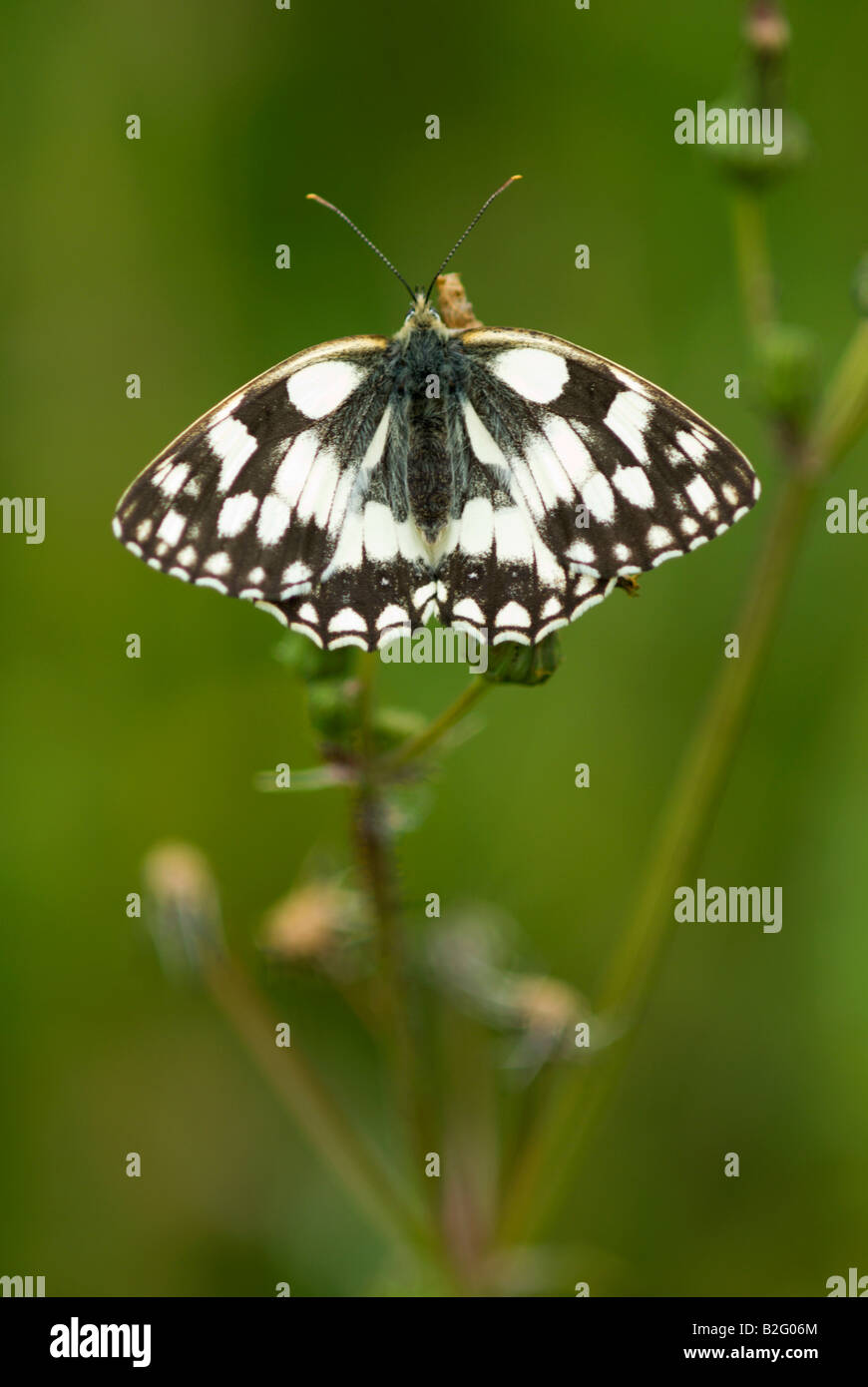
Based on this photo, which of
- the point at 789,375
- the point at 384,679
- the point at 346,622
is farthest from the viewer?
the point at 384,679

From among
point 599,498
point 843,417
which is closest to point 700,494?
point 599,498

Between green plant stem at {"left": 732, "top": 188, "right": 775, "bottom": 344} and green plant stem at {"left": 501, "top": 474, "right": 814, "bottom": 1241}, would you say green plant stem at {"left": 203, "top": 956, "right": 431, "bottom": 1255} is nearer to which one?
green plant stem at {"left": 501, "top": 474, "right": 814, "bottom": 1241}

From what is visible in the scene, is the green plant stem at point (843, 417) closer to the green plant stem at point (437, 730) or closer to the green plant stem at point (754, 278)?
the green plant stem at point (754, 278)

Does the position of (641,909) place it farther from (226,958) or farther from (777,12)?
(777,12)

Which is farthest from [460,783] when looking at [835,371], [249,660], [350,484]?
[835,371]

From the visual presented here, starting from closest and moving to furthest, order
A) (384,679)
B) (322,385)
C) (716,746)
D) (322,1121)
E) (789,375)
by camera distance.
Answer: (789,375) < (716,746) < (322,385) < (322,1121) < (384,679)

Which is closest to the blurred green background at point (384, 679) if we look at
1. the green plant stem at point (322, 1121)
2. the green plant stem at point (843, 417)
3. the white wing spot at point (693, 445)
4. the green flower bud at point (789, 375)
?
the green plant stem at point (322, 1121)

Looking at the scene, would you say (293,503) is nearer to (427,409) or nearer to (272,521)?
(272,521)
